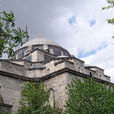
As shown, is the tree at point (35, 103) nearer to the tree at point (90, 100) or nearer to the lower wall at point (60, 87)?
the tree at point (90, 100)

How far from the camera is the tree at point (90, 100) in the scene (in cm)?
1197

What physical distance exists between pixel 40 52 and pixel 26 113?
37.5 feet

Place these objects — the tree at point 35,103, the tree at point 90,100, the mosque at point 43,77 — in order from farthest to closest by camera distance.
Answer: the mosque at point 43,77, the tree at point 35,103, the tree at point 90,100

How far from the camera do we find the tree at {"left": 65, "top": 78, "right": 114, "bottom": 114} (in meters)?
12.0

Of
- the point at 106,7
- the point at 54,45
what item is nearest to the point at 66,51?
the point at 54,45

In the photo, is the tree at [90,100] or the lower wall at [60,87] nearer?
the tree at [90,100]

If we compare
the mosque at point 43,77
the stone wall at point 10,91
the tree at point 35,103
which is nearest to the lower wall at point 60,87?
the mosque at point 43,77

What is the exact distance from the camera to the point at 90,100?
40.9ft

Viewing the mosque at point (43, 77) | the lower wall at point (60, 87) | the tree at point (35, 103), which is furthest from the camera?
the mosque at point (43, 77)

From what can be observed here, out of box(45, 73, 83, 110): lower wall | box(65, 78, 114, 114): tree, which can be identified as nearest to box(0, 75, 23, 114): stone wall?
box(45, 73, 83, 110): lower wall

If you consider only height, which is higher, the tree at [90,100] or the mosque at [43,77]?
the mosque at [43,77]

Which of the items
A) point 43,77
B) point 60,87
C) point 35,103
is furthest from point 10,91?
point 60,87

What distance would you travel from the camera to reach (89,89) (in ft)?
42.0

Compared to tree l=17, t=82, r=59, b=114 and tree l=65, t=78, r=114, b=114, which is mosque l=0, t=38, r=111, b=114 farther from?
tree l=65, t=78, r=114, b=114
